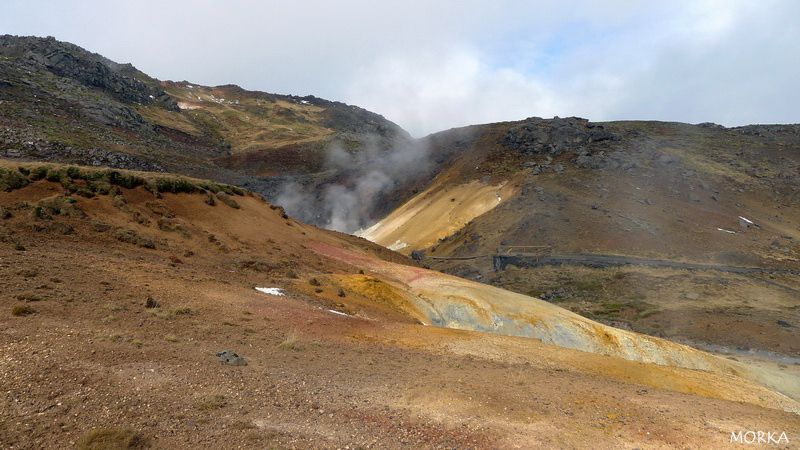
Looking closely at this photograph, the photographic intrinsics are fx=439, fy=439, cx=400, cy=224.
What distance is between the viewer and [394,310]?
2202 cm

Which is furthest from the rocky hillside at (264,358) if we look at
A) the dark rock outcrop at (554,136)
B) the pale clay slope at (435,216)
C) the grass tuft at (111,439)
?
the dark rock outcrop at (554,136)

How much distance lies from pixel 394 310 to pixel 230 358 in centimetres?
1169

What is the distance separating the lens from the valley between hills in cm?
886

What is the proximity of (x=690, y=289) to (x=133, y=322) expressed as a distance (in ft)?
146

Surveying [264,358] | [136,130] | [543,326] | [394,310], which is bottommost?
[543,326]

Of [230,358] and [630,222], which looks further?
[630,222]

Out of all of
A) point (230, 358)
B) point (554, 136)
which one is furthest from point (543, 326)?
point (554, 136)

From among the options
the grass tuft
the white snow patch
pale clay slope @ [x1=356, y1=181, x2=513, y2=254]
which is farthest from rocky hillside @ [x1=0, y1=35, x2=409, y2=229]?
the grass tuft

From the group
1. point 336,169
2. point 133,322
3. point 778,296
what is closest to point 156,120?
point 336,169

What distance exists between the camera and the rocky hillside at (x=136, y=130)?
180 ft

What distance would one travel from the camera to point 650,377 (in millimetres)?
16578

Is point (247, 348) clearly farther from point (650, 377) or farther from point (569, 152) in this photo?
point (569, 152)

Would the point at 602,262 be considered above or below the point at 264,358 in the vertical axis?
above

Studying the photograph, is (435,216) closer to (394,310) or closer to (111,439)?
(394,310)
